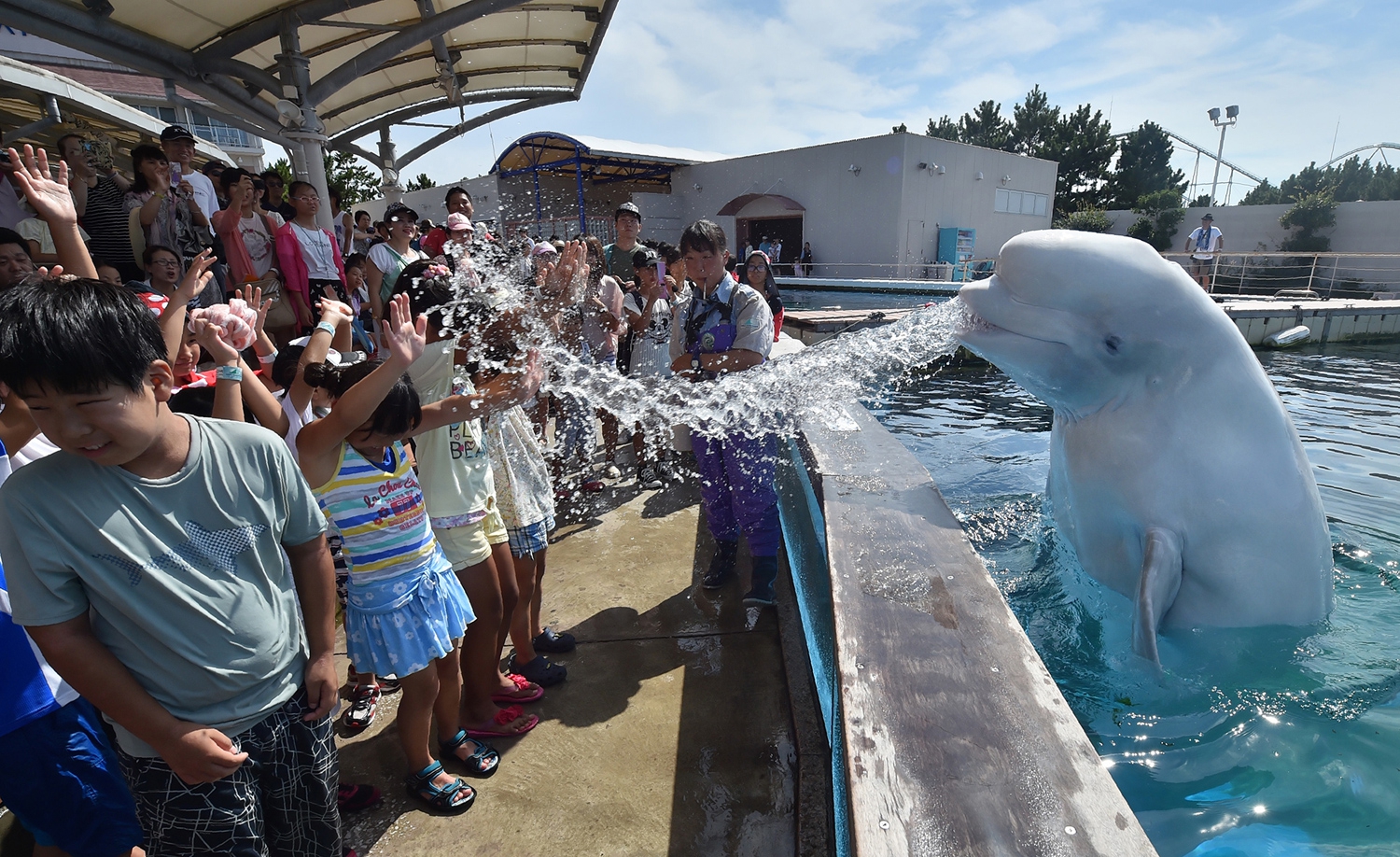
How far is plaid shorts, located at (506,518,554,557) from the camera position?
2.86 meters

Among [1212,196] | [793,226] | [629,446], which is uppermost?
[1212,196]

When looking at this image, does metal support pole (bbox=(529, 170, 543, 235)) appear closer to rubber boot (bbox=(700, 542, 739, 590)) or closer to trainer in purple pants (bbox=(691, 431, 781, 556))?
trainer in purple pants (bbox=(691, 431, 781, 556))

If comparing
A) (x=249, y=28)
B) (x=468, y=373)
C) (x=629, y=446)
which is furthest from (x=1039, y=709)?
(x=249, y=28)

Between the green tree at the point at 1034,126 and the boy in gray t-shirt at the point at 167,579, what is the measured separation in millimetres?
54403

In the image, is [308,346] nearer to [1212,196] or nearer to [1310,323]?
[1310,323]

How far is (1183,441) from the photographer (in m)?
2.31

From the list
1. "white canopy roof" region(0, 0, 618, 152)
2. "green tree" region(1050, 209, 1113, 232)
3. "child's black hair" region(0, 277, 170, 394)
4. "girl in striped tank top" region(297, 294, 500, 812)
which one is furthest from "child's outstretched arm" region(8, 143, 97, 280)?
"green tree" region(1050, 209, 1113, 232)

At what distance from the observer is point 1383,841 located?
1.74 m

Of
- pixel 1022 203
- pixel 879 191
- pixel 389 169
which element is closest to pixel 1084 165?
pixel 1022 203

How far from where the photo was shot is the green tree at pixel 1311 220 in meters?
26.5

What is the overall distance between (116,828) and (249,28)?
816 centimetres

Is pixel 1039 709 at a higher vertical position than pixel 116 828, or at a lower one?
higher

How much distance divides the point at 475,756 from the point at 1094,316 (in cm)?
276

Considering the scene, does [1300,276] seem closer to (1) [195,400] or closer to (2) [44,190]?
(1) [195,400]
